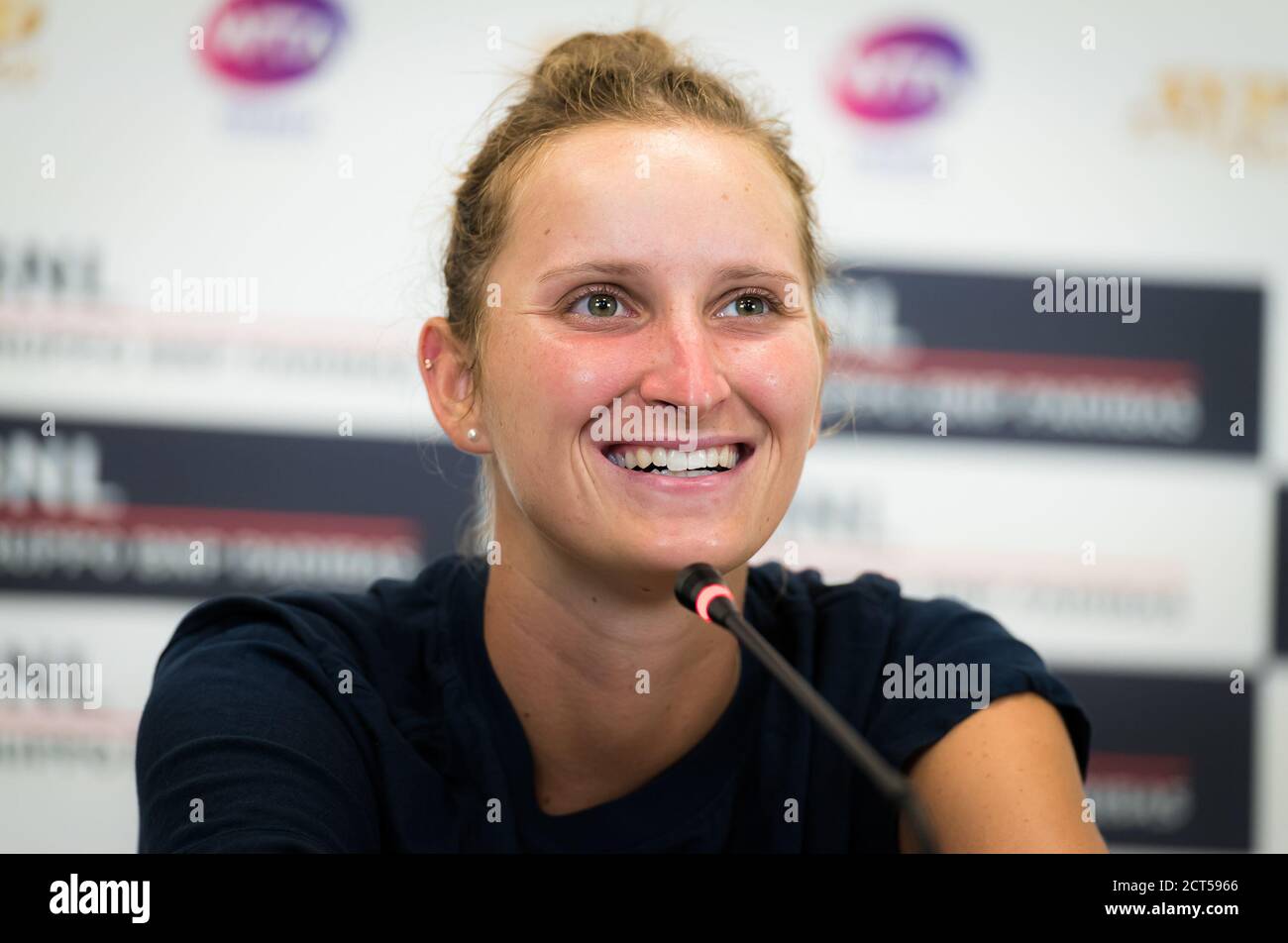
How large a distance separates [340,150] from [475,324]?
1497 mm

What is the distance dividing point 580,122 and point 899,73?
1605 millimetres

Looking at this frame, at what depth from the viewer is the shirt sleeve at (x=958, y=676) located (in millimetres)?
1122

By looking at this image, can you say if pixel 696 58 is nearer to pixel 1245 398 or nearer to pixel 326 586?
pixel 326 586

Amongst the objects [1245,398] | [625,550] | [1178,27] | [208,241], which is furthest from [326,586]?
[1178,27]

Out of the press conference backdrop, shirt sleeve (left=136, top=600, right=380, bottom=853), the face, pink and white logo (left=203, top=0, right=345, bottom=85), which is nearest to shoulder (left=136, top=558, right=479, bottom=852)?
shirt sleeve (left=136, top=600, right=380, bottom=853)

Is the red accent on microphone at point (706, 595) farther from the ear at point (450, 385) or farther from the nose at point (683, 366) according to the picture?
the ear at point (450, 385)

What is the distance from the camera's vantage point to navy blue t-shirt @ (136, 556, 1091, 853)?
104 cm

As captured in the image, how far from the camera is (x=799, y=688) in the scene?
72 cm

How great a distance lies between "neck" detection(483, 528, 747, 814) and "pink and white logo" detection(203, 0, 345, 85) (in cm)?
173

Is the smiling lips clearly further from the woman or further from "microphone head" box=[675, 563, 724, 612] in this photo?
"microphone head" box=[675, 563, 724, 612]

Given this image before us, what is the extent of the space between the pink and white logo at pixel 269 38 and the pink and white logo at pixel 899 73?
3.50 ft

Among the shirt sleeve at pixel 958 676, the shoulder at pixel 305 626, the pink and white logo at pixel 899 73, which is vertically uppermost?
the pink and white logo at pixel 899 73

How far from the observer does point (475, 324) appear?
123cm

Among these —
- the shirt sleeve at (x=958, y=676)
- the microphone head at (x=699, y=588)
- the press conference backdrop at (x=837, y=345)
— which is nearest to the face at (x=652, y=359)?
the microphone head at (x=699, y=588)
